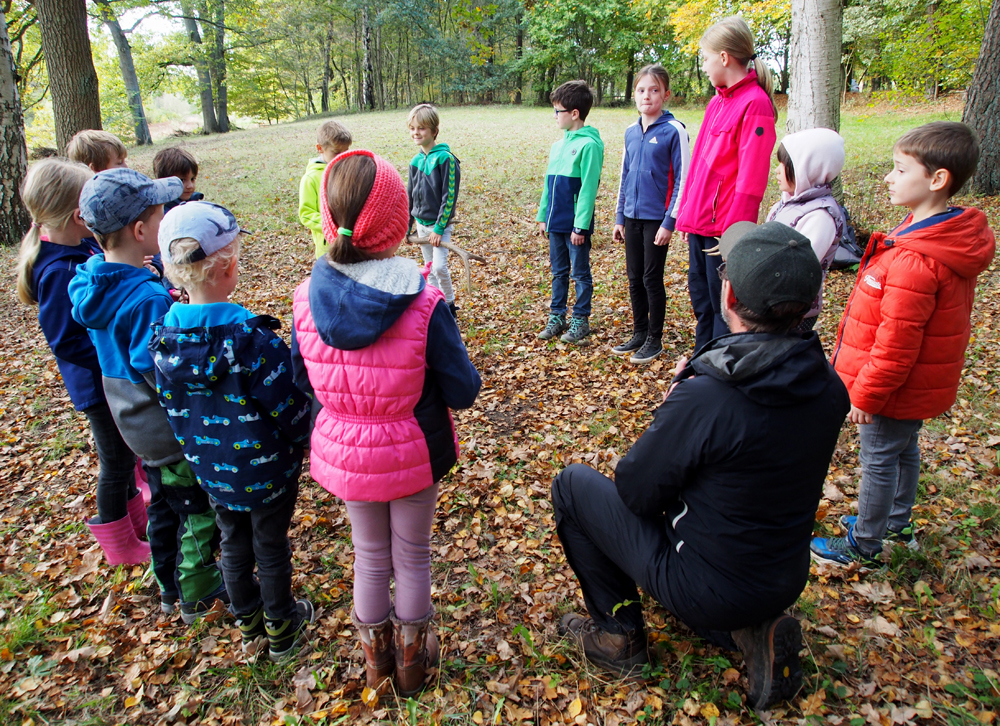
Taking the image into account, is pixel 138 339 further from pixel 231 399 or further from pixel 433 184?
pixel 433 184

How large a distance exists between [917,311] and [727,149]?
1.86m

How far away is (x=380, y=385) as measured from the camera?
82.0 inches

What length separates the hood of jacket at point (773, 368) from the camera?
186 cm

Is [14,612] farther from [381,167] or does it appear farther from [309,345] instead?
[381,167]

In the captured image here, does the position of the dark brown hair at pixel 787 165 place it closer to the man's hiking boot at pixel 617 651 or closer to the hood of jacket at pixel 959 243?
the hood of jacket at pixel 959 243

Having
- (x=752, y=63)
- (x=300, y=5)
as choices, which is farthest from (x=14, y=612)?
(x=300, y=5)

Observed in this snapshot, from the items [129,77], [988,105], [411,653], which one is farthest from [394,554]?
[129,77]

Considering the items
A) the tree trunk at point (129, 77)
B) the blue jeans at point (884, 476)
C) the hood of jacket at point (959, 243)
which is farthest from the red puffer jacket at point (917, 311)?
the tree trunk at point (129, 77)

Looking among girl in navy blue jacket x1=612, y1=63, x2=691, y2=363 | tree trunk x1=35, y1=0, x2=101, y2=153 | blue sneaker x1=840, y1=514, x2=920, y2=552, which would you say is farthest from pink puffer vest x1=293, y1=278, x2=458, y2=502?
tree trunk x1=35, y1=0, x2=101, y2=153

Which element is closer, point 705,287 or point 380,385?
point 380,385

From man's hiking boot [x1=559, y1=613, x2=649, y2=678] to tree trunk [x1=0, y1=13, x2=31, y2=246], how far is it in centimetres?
1105

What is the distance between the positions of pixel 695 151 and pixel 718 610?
3.28 meters

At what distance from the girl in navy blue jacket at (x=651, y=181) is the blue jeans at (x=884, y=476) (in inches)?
90.7

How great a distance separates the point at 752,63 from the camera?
3943mm
